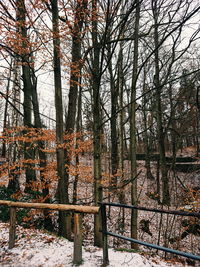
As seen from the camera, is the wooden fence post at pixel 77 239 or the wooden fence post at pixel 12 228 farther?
the wooden fence post at pixel 12 228

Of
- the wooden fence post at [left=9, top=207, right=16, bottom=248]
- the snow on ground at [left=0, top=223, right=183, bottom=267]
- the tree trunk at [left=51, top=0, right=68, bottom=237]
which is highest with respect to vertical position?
the tree trunk at [left=51, top=0, right=68, bottom=237]

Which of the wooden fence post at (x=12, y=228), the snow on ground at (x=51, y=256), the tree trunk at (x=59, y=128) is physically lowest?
the snow on ground at (x=51, y=256)

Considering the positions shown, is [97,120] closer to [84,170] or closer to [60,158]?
[60,158]

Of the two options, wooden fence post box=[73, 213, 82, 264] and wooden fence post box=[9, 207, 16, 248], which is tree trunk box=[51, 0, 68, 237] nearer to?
wooden fence post box=[9, 207, 16, 248]

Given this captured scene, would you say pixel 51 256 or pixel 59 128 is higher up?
pixel 59 128

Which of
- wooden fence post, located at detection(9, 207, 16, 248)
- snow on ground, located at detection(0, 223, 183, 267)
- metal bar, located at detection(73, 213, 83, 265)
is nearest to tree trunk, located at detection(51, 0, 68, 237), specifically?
snow on ground, located at detection(0, 223, 183, 267)

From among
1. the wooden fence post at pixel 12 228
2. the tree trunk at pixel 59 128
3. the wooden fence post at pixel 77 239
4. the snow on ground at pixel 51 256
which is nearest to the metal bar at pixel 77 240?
the wooden fence post at pixel 77 239

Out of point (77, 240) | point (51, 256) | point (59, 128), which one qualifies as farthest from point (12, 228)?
point (59, 128)

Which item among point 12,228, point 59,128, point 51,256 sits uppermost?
point 59,128

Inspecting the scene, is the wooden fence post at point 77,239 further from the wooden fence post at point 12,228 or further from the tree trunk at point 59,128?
the tree trunk at point 59,128

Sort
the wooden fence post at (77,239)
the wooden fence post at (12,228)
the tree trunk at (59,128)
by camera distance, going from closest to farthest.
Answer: the wooden fence post at (77,239) → the wooden fence post at (12,228) → the tree trunk at (59,128)

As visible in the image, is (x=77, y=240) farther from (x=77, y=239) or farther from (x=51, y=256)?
(x=51, y=256)

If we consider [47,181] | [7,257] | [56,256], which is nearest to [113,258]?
[56,256]

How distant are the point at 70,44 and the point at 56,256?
7.45m
